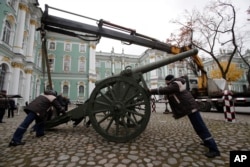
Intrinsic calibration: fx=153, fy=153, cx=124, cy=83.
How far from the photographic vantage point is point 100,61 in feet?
151

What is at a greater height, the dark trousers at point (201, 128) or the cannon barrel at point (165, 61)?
the cannon barrel at point (165, 61)

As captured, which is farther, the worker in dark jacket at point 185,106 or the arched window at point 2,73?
the arched window at point 2,73

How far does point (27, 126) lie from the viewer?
3.68m

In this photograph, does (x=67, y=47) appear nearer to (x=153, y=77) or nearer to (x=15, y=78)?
(x=15, y=78)

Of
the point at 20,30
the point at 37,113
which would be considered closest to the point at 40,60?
the point at 20,30

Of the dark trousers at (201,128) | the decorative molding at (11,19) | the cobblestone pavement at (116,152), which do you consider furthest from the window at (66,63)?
the dark trousers at (201,128)

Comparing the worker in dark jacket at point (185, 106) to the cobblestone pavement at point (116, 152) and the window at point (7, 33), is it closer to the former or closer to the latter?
the cobblestone pavement at point (116, 152)

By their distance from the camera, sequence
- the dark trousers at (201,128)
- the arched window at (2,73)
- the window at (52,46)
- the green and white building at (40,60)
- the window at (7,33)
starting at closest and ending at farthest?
the dark trousers at (201,128) → the arched window at (2,73) → the window at (7,33) → the green and white building at (40,60) → the window at (52,46)

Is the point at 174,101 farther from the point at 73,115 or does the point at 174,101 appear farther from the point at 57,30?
the point at 57,30

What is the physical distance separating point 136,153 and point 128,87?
1.40 m

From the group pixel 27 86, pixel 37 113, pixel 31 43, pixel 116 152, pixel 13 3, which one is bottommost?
pixel 116 152

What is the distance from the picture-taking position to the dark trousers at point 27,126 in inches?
139

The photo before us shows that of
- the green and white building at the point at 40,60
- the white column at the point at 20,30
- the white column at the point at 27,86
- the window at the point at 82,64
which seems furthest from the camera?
the window at the point at 82,64

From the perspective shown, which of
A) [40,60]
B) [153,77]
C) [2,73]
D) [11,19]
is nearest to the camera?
[2,73]
